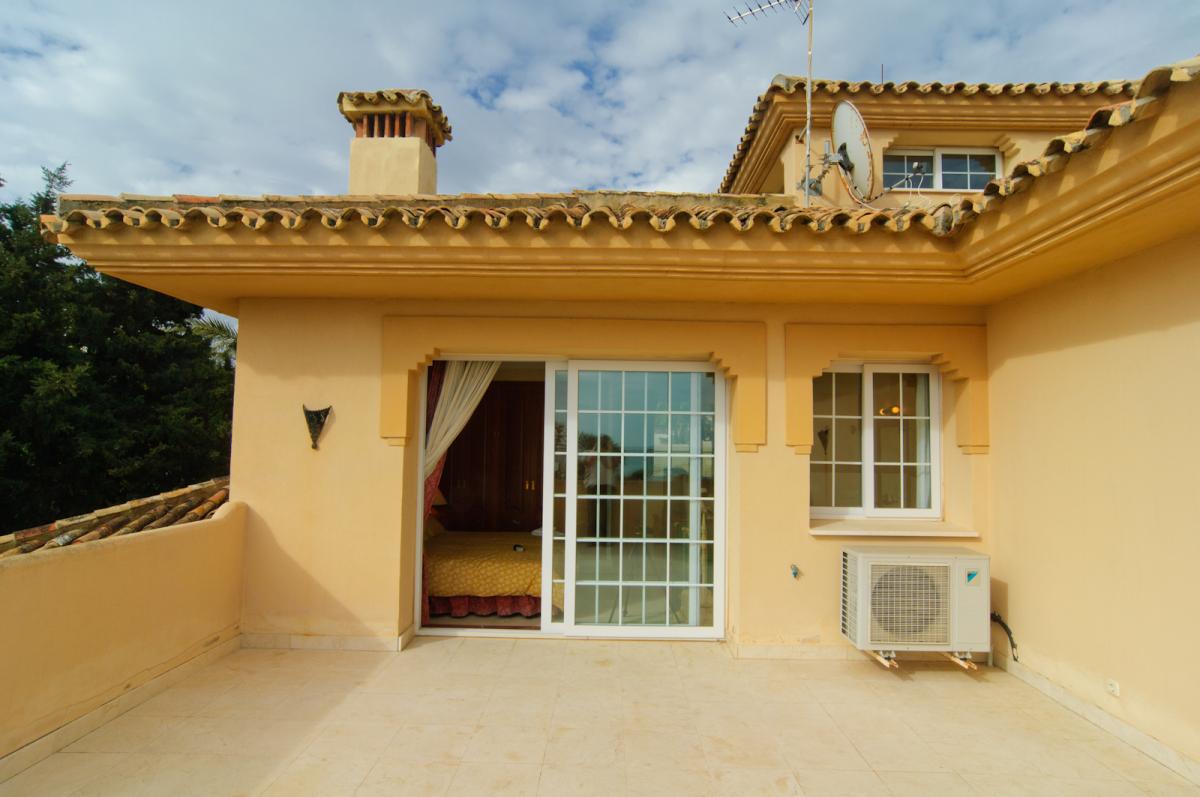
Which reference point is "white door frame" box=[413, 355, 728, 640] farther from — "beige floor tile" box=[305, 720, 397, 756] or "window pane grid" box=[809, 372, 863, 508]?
"beige floor tile" box=[305, 720, 397, 756]

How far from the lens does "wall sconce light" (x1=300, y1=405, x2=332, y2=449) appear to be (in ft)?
17.5

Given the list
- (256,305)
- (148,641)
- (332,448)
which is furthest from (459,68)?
(148,641)

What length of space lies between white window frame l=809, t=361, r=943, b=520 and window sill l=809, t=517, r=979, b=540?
0.06 meters

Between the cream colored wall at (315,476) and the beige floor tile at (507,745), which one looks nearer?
the beige floor tile at (507,745)

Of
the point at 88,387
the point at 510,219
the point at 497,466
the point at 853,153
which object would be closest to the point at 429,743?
the point at 510,219

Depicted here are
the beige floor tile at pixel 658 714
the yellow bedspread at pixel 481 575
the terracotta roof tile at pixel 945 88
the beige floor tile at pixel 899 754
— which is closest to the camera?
the beige floor tile at pixel 899 754

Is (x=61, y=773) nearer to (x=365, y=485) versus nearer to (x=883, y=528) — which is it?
(x=365, y=485)

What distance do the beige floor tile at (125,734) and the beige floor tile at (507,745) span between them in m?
2.03

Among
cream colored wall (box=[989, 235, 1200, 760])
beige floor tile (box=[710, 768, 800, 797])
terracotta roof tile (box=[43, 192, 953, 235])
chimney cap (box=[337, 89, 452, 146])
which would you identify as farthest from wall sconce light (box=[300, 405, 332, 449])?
cream colored wall (box=[989, 235, 1200, 760])

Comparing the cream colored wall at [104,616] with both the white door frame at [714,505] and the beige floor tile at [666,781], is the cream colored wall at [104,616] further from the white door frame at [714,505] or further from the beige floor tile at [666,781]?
the beige floor tile at [666,781]

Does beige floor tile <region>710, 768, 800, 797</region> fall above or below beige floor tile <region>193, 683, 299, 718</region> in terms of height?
above

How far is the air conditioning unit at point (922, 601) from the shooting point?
4.73 meters

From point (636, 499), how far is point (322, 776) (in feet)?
10.5

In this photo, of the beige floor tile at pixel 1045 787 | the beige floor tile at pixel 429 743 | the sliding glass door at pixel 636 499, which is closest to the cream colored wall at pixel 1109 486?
the beige floor tile at pixel 1045 787
